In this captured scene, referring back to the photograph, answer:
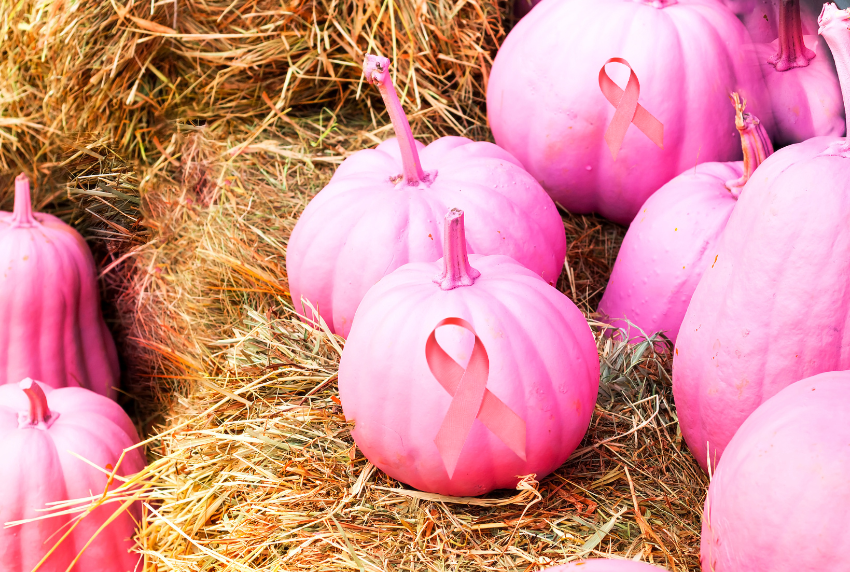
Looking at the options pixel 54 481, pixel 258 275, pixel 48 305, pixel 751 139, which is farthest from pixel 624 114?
pixel 48 305

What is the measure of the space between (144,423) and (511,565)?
172 cm

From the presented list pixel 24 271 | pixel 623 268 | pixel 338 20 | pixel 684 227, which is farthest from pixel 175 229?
pixel 684 227

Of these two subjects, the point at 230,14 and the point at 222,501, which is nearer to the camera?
the point at 222,501

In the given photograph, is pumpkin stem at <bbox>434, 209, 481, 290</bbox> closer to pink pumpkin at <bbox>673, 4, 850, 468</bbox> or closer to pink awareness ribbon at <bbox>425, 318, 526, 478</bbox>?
pink awareness ribbon at <bbox>425, 318, 526, 478</bbox>

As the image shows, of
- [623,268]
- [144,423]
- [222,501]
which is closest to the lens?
[222,501]

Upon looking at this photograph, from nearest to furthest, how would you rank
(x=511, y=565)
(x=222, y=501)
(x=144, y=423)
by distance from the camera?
(x=511, y=565), (x=222, y=501), (x=144, y=423)

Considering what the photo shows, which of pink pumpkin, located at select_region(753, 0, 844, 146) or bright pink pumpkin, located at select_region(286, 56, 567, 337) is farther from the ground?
pink pumpkin, located at select_region(753, 0, 844, 146)

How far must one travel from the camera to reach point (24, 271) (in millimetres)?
2430

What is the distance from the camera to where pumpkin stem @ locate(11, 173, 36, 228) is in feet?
8.23

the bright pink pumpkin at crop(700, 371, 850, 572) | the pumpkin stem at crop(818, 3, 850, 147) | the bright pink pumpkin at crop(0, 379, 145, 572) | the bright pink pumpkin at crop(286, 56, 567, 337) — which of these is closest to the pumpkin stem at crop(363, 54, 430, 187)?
the bright pink pumpkin at crop(286, 56, 567, 337)

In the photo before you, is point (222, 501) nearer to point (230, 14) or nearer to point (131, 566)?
point (131, 566)

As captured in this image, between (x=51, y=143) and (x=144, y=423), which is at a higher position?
(x=51, y=143)

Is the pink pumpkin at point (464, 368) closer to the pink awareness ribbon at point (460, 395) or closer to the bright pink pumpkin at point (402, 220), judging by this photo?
the pink awareness ribbon at point (460, 395)

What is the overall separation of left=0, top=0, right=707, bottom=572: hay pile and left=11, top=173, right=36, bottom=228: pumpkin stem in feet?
0.48
